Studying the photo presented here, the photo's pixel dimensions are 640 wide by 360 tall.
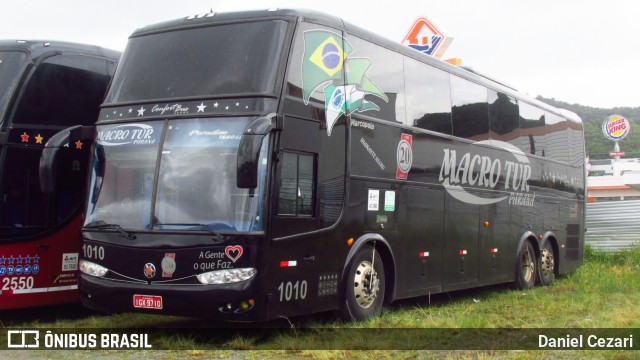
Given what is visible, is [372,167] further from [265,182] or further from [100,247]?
[100,247]

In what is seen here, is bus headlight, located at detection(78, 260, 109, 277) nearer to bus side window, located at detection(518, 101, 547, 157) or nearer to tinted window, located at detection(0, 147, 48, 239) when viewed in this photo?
tinted window, located at detection(0, 147, 48, 239)

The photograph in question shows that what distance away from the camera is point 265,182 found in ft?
28.8

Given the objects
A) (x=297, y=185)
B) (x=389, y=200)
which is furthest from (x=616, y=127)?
(x=297, y=185)

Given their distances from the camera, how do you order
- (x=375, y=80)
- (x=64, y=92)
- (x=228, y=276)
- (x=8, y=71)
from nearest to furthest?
(x=228, y=276) < (x=8, y=71) < (x=375, y=80) < (x=64, y=92)

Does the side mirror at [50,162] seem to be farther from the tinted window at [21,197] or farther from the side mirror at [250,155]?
the side mirror at [250,155]

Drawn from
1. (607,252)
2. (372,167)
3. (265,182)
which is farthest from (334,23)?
(607,252)

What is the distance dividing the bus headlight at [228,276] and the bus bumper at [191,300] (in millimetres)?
49

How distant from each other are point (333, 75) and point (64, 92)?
156 inches

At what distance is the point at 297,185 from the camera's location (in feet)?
30.5

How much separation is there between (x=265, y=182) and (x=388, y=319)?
9.82 feet

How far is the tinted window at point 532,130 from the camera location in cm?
1603

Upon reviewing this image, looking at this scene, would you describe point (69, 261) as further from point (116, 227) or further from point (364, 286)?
point (364, 286)

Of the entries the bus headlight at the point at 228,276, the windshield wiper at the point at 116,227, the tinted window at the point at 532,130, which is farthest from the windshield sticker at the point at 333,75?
the tinted window at the point at 532,130

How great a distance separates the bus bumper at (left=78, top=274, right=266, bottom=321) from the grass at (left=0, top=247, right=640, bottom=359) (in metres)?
0.39
